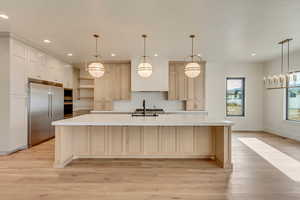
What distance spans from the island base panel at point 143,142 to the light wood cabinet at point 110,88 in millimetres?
2532

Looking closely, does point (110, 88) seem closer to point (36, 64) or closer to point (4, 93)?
point (36, 64)

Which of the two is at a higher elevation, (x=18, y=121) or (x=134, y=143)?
(x=18, y=121)

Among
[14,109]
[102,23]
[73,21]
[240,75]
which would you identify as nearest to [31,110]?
[14,109]

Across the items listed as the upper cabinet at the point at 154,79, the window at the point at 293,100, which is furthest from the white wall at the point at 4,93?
the window at the point at 293,100

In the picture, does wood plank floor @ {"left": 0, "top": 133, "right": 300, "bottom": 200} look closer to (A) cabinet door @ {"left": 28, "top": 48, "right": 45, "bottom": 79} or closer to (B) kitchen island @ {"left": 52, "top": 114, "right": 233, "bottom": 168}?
Result: (B) kitchen island @ {"left": 52, "top": 114, "right": 233, "bottom": 168}

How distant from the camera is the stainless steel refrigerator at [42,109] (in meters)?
4.12

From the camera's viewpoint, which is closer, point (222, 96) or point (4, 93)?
point (4, 93)

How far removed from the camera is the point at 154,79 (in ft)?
18.0

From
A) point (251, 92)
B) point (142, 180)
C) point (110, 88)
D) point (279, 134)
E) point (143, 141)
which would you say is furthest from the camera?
point (251, 92)

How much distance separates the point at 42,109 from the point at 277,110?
23.5ft

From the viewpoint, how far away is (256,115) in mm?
6219

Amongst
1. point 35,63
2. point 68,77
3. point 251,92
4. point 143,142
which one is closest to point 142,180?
point 143,142

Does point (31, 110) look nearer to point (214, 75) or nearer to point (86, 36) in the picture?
point (86, 36)

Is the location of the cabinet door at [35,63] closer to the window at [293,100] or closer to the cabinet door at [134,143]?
the cabinet door at [134,143]
